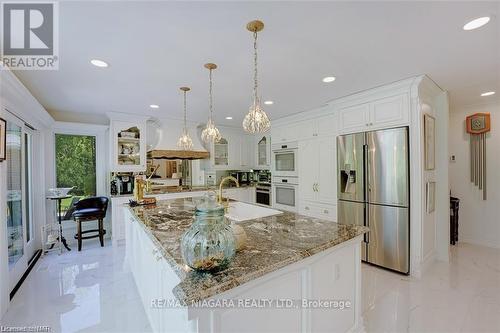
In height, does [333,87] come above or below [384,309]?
above

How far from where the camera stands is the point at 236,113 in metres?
4.19

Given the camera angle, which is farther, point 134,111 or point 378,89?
point 134,111

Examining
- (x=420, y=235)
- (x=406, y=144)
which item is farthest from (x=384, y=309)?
(x=406, y=144)

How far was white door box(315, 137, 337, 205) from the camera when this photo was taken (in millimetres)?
3676

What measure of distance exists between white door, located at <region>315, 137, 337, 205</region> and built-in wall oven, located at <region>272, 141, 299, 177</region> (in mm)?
559

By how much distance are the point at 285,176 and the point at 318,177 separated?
0.84m

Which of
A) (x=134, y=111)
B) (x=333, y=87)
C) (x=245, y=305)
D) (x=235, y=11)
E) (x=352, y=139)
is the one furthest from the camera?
(x=134, y=111)

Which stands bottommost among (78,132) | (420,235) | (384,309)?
(384,309)

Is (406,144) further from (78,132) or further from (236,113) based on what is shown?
(78,132)

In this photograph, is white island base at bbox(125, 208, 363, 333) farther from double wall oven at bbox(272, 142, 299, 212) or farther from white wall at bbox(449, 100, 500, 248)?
white wall at bbox(449, 100, 500, 248)

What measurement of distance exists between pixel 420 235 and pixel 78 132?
560 centimetres

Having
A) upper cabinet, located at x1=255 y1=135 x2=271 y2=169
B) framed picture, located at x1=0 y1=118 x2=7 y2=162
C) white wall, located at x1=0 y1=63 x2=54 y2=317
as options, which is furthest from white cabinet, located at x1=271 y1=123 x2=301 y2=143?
framed picture, located at x1=0 y1=118 x2=7 y2=162

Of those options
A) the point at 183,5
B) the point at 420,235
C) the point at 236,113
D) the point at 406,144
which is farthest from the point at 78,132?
the point at 420,235

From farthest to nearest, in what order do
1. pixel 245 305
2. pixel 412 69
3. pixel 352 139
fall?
pixel 352 139, pixel 412 69, pixel 245 305
